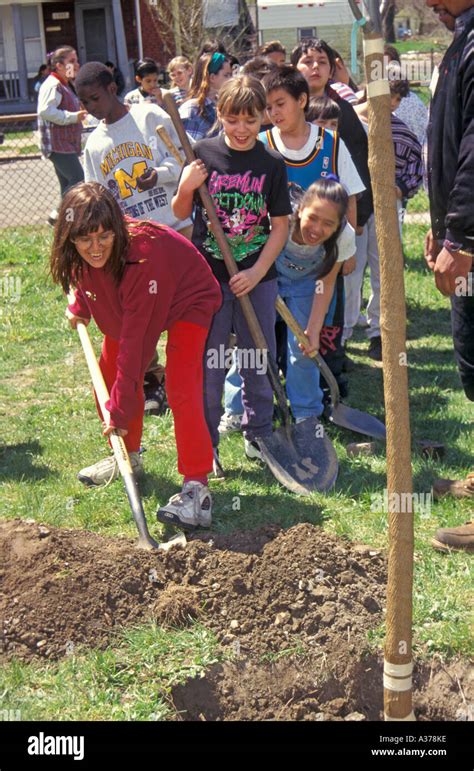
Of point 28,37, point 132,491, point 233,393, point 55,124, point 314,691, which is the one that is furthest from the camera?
point 28,37

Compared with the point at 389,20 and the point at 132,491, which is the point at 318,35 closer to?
the point at 389,20

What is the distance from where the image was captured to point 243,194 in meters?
4.42

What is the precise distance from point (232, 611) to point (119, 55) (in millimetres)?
25884

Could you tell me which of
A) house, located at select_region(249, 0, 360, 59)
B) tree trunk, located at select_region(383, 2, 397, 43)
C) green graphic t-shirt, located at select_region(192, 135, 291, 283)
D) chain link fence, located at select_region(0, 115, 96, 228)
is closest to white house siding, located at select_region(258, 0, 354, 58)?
house, located at select_region(249, 0, 360, 59)

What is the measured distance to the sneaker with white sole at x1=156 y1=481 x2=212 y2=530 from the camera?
409 cm

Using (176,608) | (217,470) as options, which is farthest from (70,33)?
(176,608)

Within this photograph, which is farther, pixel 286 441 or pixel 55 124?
pixel 55 124

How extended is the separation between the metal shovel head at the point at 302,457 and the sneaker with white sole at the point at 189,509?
0.52 meters

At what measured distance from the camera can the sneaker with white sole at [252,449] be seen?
492 centimetres

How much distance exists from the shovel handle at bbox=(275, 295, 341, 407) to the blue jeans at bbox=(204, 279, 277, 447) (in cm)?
7

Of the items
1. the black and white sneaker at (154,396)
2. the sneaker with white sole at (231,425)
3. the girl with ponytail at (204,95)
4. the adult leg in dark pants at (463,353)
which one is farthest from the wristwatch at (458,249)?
the girl with ponytail at (204,95)

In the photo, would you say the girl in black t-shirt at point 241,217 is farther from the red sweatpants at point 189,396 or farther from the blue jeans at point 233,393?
the blue jeans at point 233,393

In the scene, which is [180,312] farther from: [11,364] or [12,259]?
[12,259]

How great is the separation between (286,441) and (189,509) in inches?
32.6
